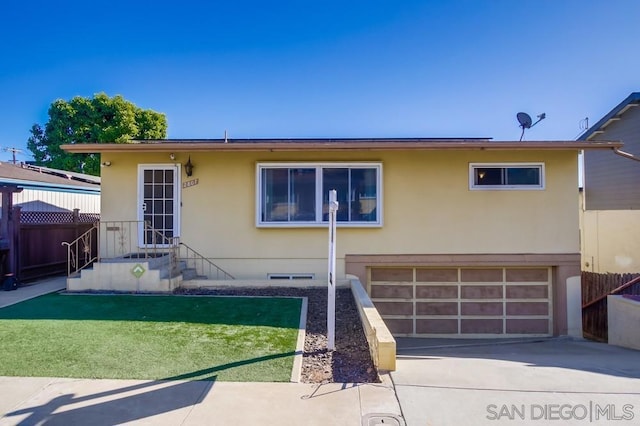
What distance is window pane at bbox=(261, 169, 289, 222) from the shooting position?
28.3ft

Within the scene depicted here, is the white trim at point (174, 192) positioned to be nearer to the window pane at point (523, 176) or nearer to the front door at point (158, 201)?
the front door at point (158, 201)

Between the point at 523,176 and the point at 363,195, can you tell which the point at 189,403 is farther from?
the point at 523,176

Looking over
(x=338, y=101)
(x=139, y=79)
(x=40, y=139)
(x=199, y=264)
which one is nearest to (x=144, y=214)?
(x=199, y=264)

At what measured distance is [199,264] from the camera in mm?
8695

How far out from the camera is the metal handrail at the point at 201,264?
8.64 m

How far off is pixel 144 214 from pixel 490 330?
28.2 feet

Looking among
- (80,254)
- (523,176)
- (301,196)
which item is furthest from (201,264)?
(523,176)

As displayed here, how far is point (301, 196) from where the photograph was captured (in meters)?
8.64

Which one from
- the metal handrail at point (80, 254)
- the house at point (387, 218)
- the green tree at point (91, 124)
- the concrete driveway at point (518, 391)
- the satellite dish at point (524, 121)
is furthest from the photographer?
the green tree at point (91, 124)

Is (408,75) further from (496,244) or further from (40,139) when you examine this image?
(40,139)

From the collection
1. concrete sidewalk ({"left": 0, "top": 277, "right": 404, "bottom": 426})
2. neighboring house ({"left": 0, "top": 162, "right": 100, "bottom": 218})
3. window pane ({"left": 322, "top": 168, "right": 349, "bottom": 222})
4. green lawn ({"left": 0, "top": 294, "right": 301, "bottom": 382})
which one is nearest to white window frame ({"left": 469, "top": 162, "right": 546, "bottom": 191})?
window pane ({"left": 322, "top": 168, "right": 349, "bottom": 222})

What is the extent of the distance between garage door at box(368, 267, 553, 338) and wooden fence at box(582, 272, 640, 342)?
3.43 ft

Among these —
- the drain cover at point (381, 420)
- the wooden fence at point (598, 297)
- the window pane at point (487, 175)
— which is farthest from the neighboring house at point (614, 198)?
the drain cover at point (381, 420)

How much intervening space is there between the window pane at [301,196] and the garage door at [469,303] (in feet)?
7.06
